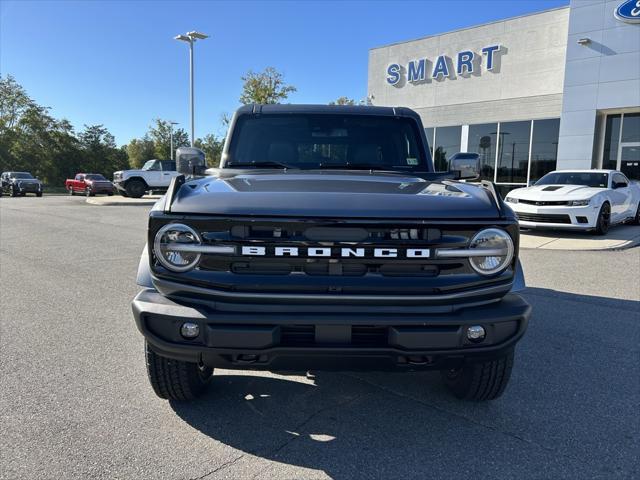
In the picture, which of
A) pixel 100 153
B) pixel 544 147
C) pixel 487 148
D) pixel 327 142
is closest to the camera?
pixel 327 142

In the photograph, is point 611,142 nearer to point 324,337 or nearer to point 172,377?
point 324,337

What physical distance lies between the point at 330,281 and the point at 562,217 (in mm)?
8846

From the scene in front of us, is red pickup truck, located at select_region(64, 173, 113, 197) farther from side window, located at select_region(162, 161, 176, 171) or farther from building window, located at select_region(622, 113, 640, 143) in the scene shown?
building window, located at select_region(622, 113, 640, 143)

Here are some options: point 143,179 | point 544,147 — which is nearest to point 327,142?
point 544,147

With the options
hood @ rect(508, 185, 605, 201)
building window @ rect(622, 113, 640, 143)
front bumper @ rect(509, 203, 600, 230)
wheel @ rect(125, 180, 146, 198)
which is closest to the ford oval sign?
building window @ rect(622, 113, 640, 143)

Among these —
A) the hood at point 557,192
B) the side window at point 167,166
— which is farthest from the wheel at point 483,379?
the side window at point 167,166

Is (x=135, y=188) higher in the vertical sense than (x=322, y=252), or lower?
higher

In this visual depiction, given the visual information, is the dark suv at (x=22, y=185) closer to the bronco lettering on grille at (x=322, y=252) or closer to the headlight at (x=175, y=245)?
the headlight at (x=175, y=245)

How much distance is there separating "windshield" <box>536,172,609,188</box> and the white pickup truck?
17981 millimetres

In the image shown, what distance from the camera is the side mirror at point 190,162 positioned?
11.3ft

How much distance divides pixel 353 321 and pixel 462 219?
69cm

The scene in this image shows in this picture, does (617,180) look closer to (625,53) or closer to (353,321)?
(625,53)

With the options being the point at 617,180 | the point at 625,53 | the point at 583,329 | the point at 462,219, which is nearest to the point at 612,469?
the point at 462,219

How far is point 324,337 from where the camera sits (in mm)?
2068
